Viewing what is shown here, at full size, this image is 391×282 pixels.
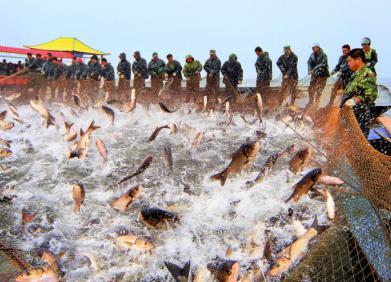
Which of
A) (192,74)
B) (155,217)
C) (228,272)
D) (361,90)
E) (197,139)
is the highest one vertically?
(192,74)

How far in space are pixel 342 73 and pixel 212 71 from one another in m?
6.55

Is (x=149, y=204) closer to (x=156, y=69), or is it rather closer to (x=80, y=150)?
(x=80, y=150)

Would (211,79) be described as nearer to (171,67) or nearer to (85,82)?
(171,67)

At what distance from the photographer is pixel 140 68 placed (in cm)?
1773

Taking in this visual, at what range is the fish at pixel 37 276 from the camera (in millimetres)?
4082

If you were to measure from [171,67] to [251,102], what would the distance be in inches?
166

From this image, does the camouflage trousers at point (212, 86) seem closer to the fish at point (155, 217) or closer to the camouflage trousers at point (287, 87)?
the camouflage trousers at point (287, 87)

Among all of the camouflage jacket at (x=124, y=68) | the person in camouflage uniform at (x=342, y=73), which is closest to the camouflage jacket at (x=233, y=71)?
the person in camouflage uniform at (x=342, y=73)

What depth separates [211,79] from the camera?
1631 centimetres

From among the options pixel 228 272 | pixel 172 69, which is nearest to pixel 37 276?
pixel 228 272

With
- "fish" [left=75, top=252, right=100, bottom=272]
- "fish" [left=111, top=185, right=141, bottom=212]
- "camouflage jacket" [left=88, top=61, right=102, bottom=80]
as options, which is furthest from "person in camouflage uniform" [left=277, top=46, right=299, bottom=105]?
"fish" [left=75, top=252, right=100, bottom=272]

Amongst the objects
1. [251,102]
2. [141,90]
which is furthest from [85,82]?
[251,102]

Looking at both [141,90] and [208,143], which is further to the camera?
[141,90]

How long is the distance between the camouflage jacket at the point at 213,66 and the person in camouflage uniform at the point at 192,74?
38cm
